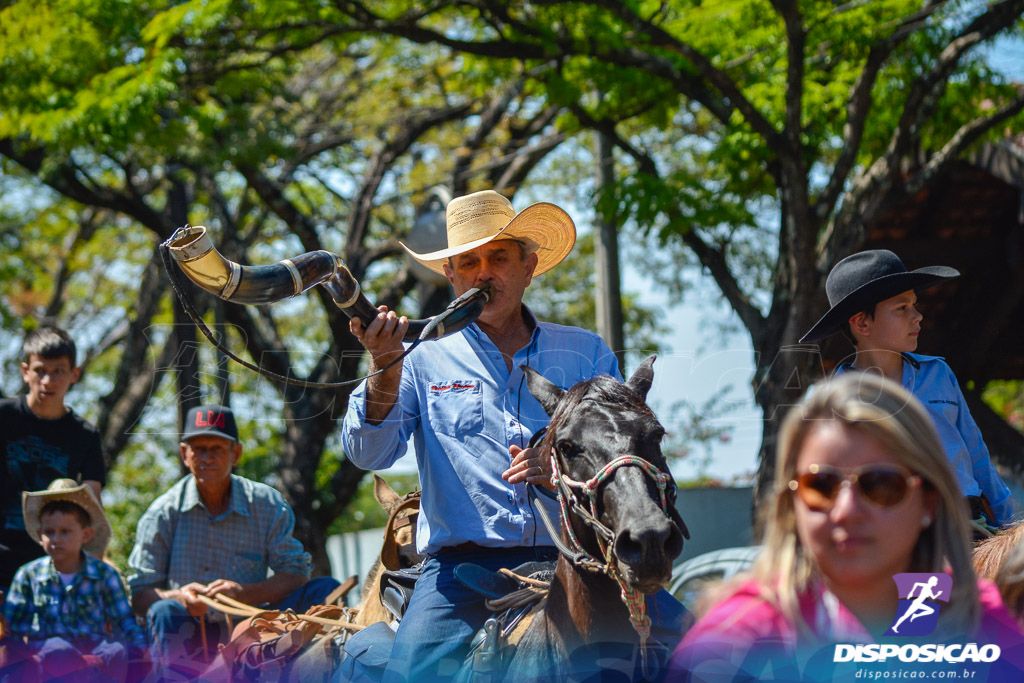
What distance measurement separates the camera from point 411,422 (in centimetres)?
341

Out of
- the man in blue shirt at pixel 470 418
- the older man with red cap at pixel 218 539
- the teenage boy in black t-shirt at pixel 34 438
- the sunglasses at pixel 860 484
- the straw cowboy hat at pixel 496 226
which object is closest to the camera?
the sunglasses at pixel 860 484

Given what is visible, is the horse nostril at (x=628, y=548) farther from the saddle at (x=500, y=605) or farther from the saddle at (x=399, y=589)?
the saddle at (x=399, y=589)

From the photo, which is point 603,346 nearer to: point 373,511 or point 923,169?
point 923,169

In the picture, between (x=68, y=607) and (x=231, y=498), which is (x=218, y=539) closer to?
(x=231, y=498)

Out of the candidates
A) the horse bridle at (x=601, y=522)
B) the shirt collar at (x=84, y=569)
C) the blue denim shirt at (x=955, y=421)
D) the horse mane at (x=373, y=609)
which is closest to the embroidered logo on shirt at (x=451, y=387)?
the horse bridle at (x=601, y=522)

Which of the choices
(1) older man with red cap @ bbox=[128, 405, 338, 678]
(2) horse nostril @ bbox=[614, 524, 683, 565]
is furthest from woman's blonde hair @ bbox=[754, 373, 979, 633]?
(1) older man with red cap @ bbox=[128, 405, 338, 678]

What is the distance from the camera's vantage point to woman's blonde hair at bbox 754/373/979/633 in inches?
69.5

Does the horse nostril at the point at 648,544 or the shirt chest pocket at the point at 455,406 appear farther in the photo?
the shirt chest pocket at the point at 455,406

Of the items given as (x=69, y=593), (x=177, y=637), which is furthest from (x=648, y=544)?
(x=69, y=593)

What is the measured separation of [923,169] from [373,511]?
1419 cm

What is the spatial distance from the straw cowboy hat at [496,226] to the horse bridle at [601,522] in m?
1.06

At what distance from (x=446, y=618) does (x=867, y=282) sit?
182 centimetres

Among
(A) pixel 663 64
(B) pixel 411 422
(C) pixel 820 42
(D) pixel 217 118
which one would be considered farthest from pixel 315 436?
(B) pixel 411 422

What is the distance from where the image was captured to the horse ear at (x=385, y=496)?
4.38 m
